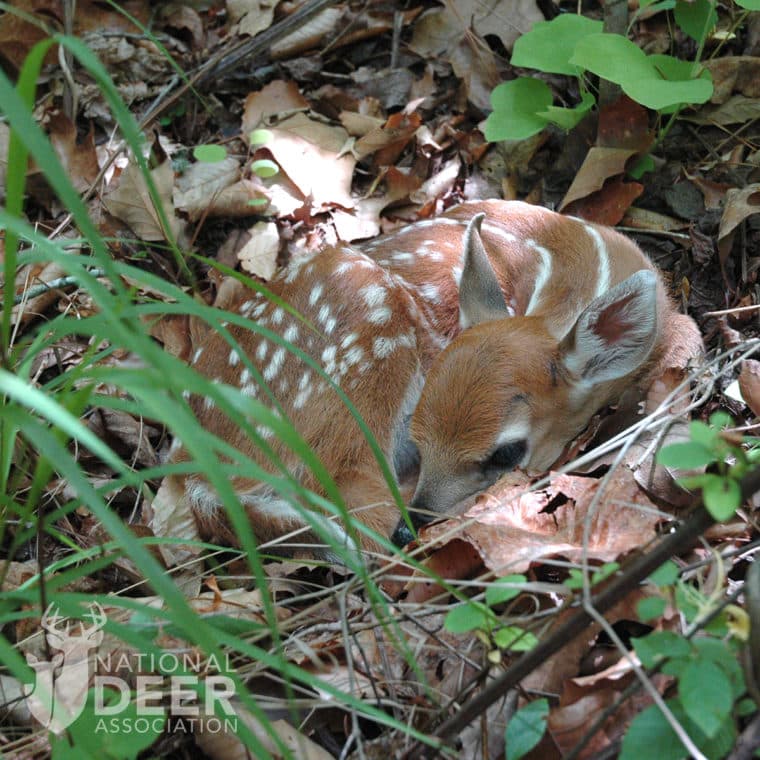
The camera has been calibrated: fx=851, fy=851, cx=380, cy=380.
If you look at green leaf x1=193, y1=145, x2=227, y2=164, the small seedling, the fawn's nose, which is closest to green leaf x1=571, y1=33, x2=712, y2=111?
the fawn's nose

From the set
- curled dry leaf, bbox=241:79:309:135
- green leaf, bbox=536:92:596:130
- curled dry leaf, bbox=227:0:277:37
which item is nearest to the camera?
green leaf, bbox=536:92:596:130

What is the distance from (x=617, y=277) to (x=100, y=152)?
2875mm

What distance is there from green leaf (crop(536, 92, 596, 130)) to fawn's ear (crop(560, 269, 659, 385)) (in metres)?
1.29

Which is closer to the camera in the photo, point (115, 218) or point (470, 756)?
point (470, 756)

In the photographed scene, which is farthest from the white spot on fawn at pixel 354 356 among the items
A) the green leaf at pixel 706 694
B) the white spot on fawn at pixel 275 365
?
the green leaf at pixel 706 694

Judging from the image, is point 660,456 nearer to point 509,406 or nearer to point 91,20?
point 509,406

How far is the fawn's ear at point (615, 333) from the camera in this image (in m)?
2.68

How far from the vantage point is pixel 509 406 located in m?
2.82

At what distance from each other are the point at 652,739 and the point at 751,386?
1640 millimetres

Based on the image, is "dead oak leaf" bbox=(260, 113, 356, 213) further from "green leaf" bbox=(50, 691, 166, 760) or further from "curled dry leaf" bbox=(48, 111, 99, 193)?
"green leaf" bbox=(50, 691, 166, 760)

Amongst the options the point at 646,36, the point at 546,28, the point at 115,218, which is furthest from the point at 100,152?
the point at 646,36

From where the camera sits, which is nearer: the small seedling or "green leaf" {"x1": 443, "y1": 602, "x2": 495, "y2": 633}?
the small seedling

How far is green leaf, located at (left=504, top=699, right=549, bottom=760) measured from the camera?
1.64 m

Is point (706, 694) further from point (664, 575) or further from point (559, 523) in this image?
point (559, 523)
